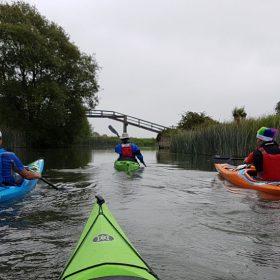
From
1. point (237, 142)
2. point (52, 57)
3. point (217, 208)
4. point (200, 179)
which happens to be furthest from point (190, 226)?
point (52, 57)

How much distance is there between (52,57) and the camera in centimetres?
2983

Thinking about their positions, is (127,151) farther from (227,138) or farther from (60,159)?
(227,138)

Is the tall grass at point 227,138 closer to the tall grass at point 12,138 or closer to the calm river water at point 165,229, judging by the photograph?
the calm river water at point 165,229

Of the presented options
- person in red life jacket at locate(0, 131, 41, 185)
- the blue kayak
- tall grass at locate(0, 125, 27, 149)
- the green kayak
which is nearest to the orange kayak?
person in red life jacket at locate(0, 131, 41, 185)

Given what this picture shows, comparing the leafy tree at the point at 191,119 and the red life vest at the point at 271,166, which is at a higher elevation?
the leafy tree at the point at 191,119

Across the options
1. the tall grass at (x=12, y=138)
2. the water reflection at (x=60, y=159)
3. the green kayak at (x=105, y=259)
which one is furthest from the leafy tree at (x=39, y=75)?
the green kayak at (x=105, y=259)

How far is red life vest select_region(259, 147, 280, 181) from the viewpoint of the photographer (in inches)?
288

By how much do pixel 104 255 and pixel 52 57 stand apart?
29242 mm

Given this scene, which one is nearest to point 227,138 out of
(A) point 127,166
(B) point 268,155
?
(A) point 127,166

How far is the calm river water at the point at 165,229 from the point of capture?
11.3ft

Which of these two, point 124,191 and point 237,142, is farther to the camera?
point 237,142

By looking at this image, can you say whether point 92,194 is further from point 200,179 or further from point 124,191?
point 200,179

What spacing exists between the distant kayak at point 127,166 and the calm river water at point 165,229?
3.21 meters

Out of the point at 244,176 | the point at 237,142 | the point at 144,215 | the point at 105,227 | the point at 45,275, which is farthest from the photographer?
the point at 237,142
